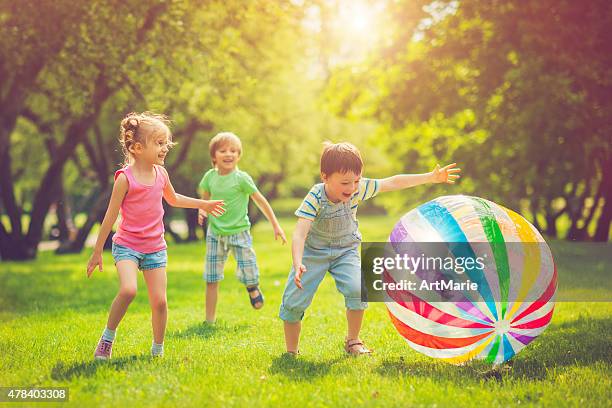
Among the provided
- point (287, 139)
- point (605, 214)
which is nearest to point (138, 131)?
point (605, 214)

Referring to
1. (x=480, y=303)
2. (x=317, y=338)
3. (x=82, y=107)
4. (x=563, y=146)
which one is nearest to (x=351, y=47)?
(x=563, y=146)

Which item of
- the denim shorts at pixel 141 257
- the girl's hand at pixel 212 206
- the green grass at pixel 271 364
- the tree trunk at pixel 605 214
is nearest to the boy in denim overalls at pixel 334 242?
the green grass at pixel 271 364

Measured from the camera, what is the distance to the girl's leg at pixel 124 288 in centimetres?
538

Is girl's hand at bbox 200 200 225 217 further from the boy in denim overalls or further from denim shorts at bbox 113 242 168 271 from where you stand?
the boy in denim overalls

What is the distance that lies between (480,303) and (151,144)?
3.06m

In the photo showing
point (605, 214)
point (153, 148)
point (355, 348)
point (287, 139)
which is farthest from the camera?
point (287, 139)

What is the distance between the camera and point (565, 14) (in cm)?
Result: 940

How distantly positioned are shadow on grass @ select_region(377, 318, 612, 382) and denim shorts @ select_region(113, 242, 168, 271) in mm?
2129

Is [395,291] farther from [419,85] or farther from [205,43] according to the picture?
[419,85]

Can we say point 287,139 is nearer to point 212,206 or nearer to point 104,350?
point 212,206

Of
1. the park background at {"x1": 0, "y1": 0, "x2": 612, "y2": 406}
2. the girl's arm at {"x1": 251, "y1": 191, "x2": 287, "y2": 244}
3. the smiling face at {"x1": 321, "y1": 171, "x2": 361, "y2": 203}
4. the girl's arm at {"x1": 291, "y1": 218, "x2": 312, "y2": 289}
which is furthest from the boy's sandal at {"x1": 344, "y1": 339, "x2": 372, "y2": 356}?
the girl's arm at {"x1": 251, "y1": 191, "x2": 287, "y2": 244}

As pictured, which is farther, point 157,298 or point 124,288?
point 157,298

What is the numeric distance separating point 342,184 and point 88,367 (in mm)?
2594

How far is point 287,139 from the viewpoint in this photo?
2594 centimetres
